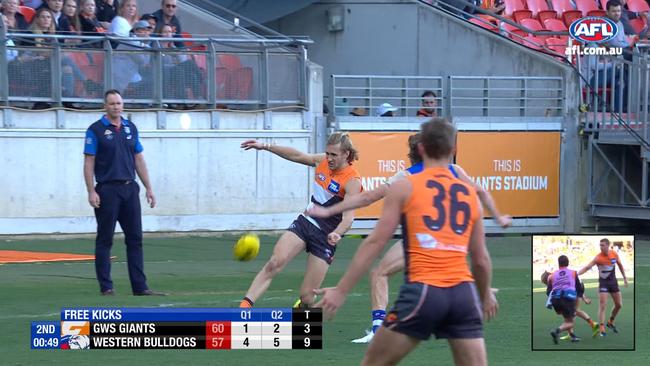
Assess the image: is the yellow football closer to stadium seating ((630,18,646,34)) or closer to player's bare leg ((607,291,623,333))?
player's bare leg ((607,291,623,333))

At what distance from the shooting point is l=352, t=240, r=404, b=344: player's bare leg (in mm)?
10508

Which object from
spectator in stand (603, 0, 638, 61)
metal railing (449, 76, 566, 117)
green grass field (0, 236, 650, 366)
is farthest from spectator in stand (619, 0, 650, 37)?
green grass field (0, 236, 650, 366)

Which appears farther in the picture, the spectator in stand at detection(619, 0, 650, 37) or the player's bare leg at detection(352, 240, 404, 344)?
the spectator in stand at detection(619, 0, 650, 37)

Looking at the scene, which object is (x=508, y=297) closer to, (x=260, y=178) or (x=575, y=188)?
(x=260, y=178)

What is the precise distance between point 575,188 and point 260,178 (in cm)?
588

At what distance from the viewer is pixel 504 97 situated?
2342cm

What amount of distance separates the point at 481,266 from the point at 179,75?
46.5ft

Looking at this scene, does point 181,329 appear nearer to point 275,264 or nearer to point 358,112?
point 275,264

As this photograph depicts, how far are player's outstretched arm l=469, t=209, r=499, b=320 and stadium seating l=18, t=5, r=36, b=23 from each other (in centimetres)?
1412

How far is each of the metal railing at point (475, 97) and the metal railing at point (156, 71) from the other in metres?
1.32

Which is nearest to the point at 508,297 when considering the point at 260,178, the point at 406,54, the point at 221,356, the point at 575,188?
the point at 221,356

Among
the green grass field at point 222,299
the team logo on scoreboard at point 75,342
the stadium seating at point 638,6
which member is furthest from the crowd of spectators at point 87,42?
the stadium seating at point 638,6

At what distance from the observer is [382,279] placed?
10719 millimetres

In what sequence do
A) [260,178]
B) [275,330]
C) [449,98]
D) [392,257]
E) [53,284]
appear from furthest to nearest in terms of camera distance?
[449,98] → [260,178] → [53,284] → [392,257] → [275,330]
